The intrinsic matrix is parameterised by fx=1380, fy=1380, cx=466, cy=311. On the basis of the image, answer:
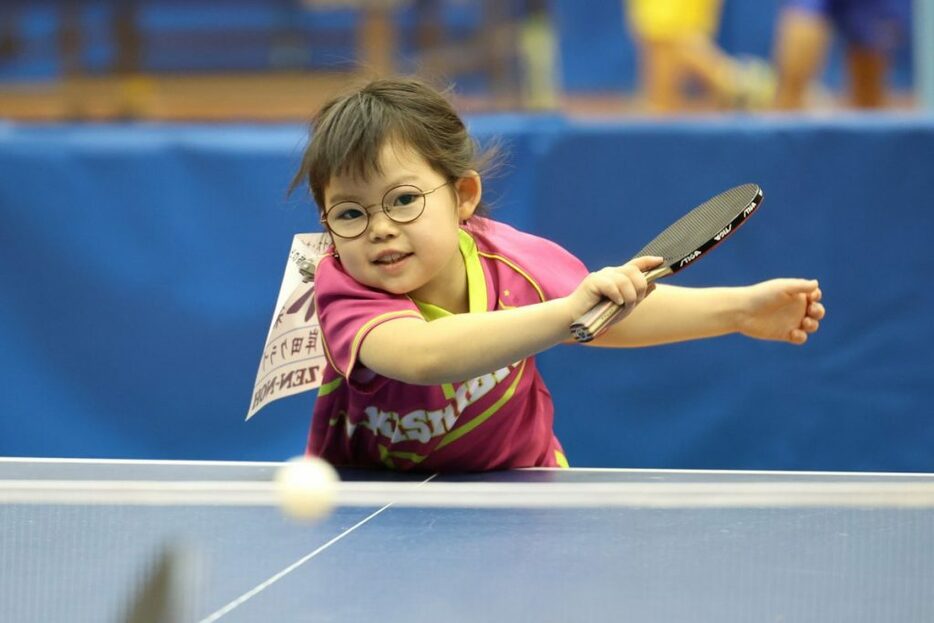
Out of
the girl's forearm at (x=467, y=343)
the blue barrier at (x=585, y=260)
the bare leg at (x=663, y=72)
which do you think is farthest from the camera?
the bare leg at (x=663, y=72)

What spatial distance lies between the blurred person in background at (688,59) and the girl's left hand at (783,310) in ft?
16.4

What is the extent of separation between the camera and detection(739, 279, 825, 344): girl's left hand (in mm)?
2066

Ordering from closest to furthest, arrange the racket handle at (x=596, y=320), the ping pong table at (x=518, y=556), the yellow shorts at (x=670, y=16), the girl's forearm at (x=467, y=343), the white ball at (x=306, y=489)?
the ping pong table at (x=518, y=556) → the white ball at (x=306, y=489) → the racket handle at (x=596, y=320) → the girl's forearm at (x=467, y=343) → the yellow shorts at (x=670, y=16)

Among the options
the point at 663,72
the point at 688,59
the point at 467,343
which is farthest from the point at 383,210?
the point at 688,59

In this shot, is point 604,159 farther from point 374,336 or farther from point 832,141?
point 374,336

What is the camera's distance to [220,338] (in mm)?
3109

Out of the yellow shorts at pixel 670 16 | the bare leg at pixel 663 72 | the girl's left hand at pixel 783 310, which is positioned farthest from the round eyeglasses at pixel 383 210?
the bare leg at pixel 663 72

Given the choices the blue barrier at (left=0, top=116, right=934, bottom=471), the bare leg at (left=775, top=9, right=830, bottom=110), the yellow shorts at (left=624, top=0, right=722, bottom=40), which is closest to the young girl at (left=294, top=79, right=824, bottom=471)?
the blue barrier at (left=0, top=116, right=934, bottom=471)

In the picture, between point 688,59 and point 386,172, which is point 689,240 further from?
point 688,59

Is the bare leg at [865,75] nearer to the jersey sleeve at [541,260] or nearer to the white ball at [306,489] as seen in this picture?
the jersey sleeve at [541,260]

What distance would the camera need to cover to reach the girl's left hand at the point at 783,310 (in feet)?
6.78

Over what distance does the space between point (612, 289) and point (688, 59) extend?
19.5ft

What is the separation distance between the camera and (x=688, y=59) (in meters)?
7.32

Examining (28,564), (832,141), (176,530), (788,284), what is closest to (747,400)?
(832,141)
